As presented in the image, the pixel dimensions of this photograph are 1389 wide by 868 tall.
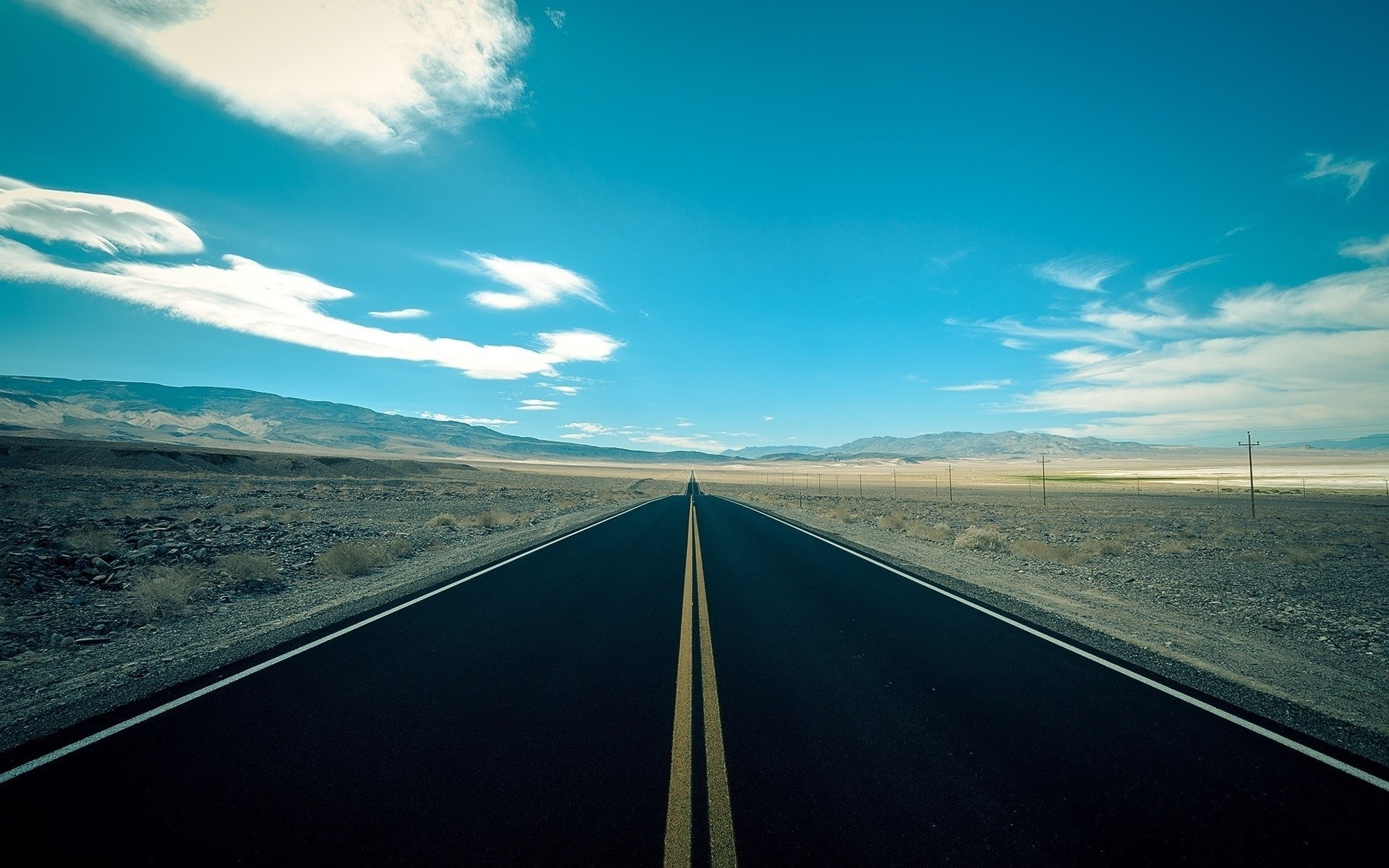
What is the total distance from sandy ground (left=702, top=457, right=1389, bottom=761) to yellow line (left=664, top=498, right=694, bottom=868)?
16.5 ft

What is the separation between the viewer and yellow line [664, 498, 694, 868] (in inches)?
125

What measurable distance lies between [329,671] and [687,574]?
7384 mm

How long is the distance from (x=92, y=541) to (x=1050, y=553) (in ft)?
79.5

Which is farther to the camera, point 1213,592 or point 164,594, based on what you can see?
point 1213,592

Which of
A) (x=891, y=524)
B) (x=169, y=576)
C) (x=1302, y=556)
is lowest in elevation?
(x=169, y=576)

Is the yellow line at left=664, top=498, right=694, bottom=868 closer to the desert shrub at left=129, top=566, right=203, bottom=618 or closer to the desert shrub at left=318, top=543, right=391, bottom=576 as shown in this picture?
the desert shrub at left=129, top=566, right=203, bottom=618

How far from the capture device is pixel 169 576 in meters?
10.3

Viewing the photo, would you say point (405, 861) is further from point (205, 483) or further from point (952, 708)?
point (205, 483)

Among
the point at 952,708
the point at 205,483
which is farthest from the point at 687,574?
the point at 205,483

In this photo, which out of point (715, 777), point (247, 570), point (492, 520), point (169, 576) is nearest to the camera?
point (715, 777)

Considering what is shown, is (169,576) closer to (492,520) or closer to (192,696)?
(192,696)

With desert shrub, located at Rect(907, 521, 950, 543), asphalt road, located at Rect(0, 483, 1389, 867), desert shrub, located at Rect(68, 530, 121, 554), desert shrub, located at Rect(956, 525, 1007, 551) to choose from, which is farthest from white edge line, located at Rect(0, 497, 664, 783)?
desert shrub, located at Rect(907, 521, 950, 543)

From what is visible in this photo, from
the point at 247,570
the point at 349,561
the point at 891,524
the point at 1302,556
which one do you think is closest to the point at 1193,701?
the point at 349,561

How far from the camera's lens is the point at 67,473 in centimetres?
3728
